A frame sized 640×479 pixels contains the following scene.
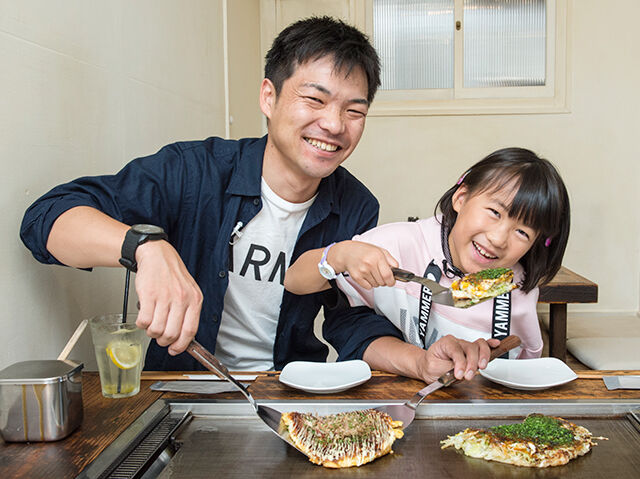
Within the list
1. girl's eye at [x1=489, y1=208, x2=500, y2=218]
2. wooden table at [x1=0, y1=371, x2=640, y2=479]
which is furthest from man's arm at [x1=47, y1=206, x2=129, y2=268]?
girl's eye at [x1=489, y1=208, x2=500, y2=218]

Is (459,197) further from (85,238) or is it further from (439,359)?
(85,238)

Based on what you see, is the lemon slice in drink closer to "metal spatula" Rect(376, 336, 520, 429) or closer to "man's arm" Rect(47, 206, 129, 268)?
"man's arm" Rect(47, 206, 129, 268)

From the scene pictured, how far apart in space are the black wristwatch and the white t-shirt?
2.05ft

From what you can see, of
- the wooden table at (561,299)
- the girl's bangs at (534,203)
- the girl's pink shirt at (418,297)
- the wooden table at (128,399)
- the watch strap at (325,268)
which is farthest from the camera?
the wooden table at (561,299)

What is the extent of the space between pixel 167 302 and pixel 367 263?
44 cm

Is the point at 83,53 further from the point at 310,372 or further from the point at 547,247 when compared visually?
the point at 547,247

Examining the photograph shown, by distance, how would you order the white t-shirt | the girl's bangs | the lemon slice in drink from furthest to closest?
1. the white t-shirt
2. the girl's bangs
3. the lemon slice in drink

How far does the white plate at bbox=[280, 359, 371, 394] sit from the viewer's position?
116 centimetres

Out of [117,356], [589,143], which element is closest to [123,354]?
[117,356]

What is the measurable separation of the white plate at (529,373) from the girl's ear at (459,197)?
49 cm

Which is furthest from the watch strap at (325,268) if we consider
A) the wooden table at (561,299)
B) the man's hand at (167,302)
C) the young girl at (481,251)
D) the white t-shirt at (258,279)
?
the wooden table at (561,299)

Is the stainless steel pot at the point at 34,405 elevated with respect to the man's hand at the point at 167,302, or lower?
lower

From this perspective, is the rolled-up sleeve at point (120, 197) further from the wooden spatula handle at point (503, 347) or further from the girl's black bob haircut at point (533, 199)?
the wooden spatula handle at point (503, 347)

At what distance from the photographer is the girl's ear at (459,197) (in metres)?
1.64
